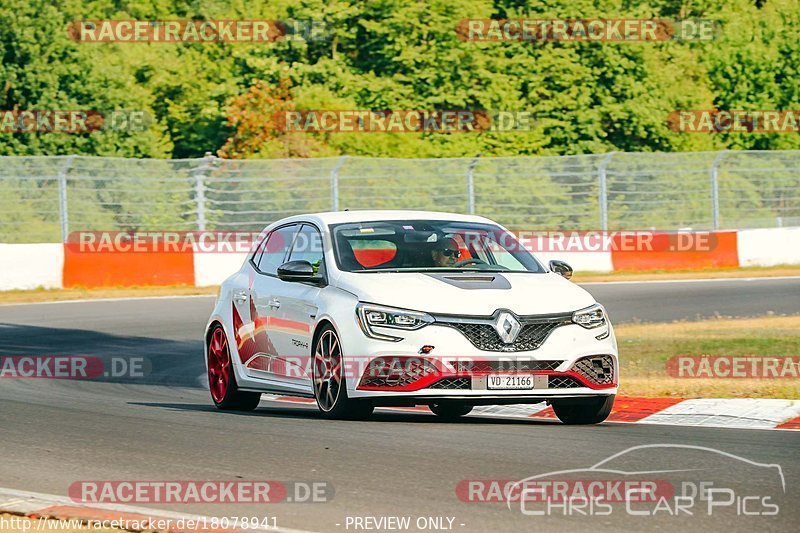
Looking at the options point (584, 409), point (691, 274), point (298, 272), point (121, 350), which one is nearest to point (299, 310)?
point (298, 272)

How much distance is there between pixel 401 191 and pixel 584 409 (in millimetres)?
21320

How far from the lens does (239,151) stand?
48.9 meters

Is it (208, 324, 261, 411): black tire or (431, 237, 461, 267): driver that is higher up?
(431, 237, 461, 267): driver

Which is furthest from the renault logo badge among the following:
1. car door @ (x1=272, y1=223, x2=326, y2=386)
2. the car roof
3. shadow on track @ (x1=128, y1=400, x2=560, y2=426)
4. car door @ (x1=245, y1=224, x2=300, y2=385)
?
car door @ (x1=245, y1=224, x2=300, y2=385)

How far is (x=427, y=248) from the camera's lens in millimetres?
11398

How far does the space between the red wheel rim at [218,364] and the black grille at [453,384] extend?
8.84ft

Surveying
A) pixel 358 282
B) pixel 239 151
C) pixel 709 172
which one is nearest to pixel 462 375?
pixel 358 282

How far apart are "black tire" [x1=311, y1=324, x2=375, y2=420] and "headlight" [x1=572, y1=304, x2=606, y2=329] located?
153 cm

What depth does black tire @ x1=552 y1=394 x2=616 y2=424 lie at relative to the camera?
10.7 metres

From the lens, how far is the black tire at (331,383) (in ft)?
34.5

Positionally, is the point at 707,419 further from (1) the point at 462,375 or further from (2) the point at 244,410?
(2) the point at 244,410

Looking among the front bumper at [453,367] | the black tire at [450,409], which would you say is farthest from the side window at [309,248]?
the black tire at [450,409]

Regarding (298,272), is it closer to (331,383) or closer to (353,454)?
(331,383)

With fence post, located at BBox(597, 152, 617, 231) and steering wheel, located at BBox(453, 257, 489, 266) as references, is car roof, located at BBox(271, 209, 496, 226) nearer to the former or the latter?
steering wheel, located at BBox(453, 257, 489, 266)
